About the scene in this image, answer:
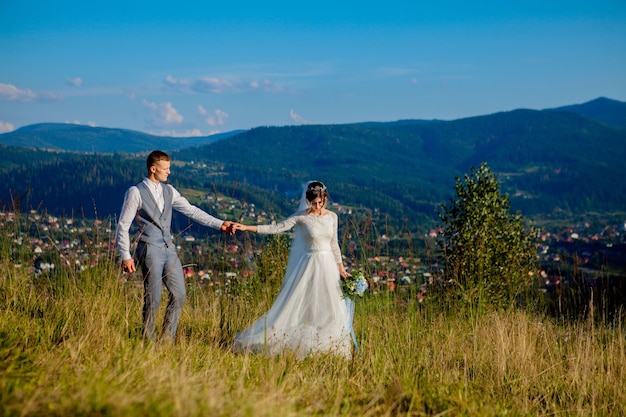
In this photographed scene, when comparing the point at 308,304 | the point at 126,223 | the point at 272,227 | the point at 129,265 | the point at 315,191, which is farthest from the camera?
the point at 272,227

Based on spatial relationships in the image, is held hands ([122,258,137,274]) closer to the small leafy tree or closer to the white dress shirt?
the white dress shirt

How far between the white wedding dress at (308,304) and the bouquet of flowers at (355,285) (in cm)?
10

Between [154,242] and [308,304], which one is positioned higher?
[154,242]

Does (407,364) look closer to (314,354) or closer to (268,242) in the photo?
(314,354)

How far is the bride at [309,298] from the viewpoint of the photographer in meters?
5.64

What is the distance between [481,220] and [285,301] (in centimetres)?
831

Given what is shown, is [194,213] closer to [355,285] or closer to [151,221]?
[151,221]

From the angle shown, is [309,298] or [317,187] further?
[317,187]

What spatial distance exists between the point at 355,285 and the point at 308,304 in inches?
20.2

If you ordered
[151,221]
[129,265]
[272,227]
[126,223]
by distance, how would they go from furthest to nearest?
[272,227], [151,221], [126,223], [129,265]

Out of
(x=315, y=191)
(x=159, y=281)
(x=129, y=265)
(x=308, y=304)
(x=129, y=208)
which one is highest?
(x=315, y=191)

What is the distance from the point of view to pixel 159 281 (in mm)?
5484

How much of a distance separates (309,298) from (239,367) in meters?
1.59

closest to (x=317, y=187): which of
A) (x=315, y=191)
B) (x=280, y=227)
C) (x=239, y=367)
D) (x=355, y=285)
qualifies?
(x=315, y=191)
